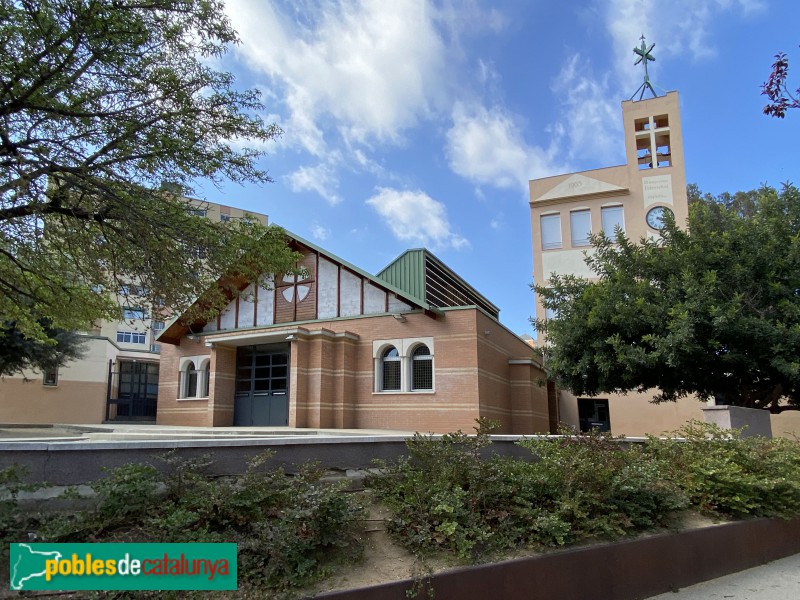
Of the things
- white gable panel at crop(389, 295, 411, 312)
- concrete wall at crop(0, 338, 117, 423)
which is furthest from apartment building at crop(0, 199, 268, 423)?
white gable panel at crop(389, 295, 411, 312)

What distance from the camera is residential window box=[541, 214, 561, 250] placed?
2845 cm

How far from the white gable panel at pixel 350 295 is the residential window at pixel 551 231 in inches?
469

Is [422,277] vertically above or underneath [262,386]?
above

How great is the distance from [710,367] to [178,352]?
19.6 metres

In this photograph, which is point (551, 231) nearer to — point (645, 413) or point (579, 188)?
point (579, 188)

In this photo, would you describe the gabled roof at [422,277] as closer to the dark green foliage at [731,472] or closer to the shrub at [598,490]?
the dark green foliage at [731,472]

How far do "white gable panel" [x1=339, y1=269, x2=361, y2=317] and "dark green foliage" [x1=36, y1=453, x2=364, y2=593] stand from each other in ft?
51.2

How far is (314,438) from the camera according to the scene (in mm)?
6094

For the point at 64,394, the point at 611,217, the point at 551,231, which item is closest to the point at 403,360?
the point at 551,231

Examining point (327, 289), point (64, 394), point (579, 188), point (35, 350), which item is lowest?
point (64, 394)

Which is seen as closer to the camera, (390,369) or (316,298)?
(390,369)

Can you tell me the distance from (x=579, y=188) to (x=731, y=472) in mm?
23105

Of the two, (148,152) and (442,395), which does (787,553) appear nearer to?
(148,152)

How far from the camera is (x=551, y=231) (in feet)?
94.0
